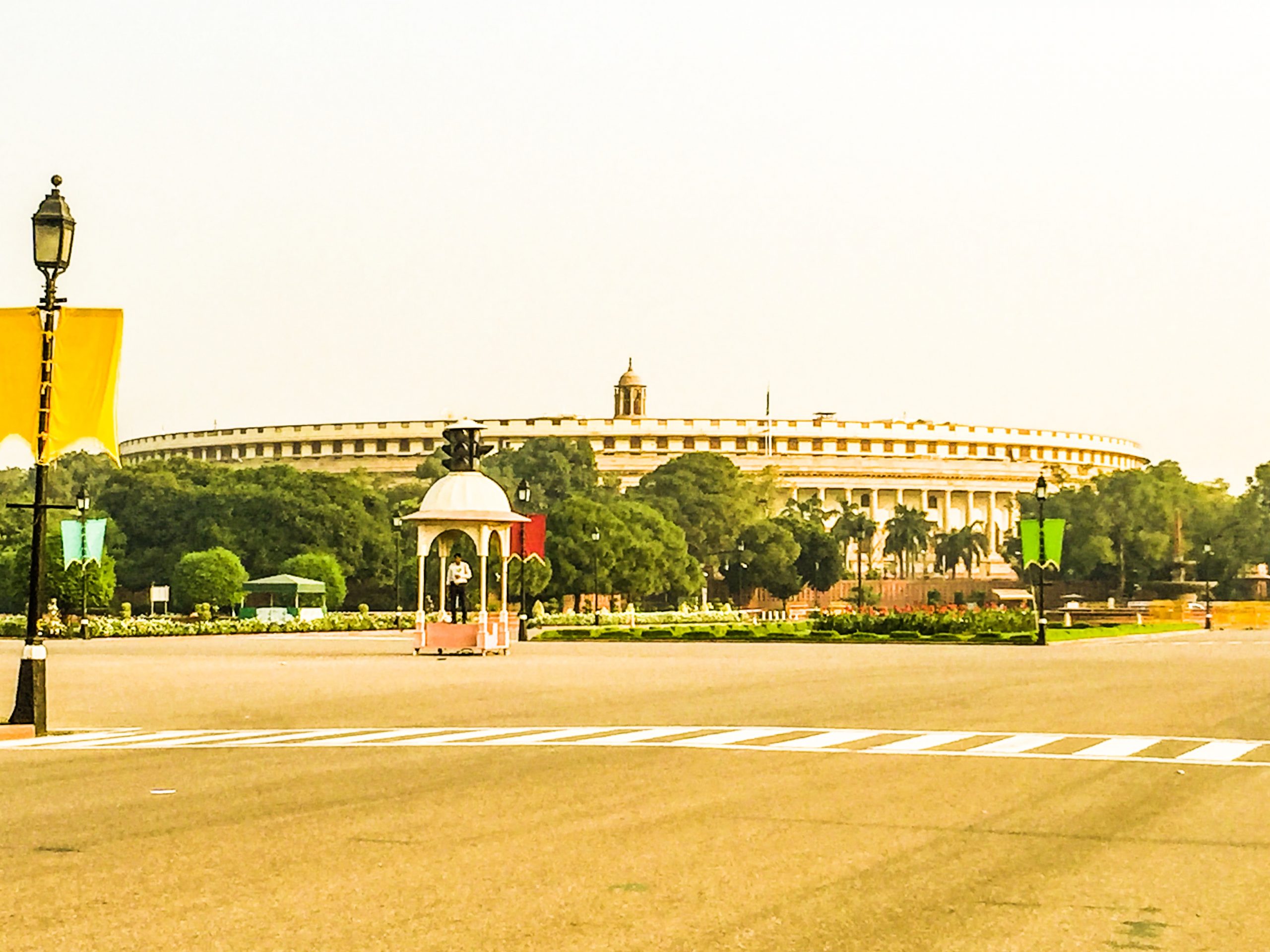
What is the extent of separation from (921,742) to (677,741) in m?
2.41

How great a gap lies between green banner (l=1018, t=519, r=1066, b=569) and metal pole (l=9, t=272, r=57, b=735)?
147 ft

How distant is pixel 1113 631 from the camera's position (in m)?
68.6

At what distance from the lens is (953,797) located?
13.4 meters

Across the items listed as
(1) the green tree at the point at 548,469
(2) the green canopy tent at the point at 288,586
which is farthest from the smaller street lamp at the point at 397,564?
(1) the green tree at the point at 548,469

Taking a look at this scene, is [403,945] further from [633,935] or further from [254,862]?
[254,862]

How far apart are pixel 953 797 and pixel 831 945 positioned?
18.5 feet

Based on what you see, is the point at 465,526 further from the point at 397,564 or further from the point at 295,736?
the point at 397,564

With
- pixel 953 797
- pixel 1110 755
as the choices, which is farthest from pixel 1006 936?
pixel 1110 755

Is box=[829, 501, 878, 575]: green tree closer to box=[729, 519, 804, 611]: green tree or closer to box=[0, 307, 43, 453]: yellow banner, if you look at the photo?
box=[729, 519, 804, 611]: green tree

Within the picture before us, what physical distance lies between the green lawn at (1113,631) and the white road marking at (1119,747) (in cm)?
3978

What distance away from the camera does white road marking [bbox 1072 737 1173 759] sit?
55.7 feet

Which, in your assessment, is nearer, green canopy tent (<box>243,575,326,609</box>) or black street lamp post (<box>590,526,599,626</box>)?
green canopy tent (<box>243,575,326,609</box>)

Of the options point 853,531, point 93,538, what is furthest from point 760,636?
point 853,531

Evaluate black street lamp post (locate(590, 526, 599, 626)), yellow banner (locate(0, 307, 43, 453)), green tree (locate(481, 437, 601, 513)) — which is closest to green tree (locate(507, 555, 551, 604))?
black street lamp post (locate(590, 526, 599, 626))
